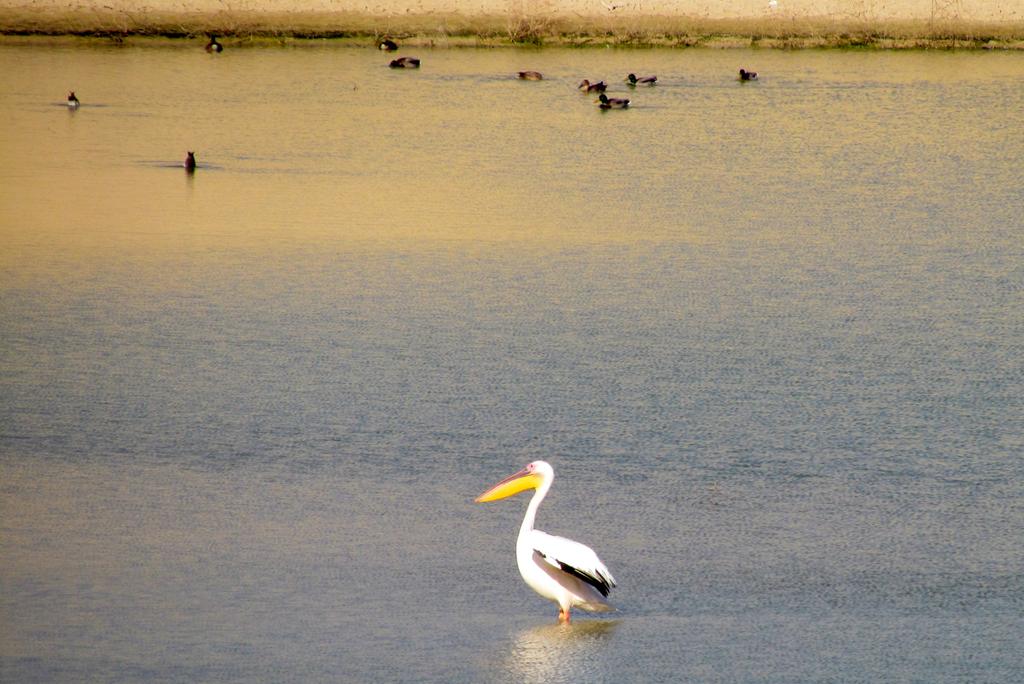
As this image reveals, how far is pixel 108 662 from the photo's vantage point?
476cm

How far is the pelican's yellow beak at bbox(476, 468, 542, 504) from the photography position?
5590mm

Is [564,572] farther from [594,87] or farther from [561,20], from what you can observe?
[561,20]

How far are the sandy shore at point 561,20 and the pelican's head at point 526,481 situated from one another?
21.4 metres

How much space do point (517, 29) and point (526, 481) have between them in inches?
857

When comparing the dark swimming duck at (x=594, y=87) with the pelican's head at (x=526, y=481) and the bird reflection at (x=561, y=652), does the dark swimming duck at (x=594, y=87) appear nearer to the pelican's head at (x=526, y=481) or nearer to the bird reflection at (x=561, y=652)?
the pelican's head at (x=526, y=481)

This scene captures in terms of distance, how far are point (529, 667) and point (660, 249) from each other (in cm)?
713

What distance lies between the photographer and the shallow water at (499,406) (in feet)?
16.6

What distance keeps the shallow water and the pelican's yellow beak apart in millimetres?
235

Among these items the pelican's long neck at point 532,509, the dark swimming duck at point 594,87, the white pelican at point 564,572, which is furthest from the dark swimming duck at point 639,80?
the white pelican at point 564,572

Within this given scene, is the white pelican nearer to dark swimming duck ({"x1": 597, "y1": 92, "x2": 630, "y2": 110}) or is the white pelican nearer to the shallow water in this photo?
the shallow water

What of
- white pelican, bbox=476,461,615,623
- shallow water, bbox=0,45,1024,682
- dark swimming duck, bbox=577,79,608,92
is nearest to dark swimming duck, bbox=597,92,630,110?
dark swimming duck, bbox=577,79,608,92

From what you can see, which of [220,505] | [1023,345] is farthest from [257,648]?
[1023,345]

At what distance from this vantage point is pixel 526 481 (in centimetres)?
560

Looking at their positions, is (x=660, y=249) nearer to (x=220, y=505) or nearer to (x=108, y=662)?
(x=220, y=505)
